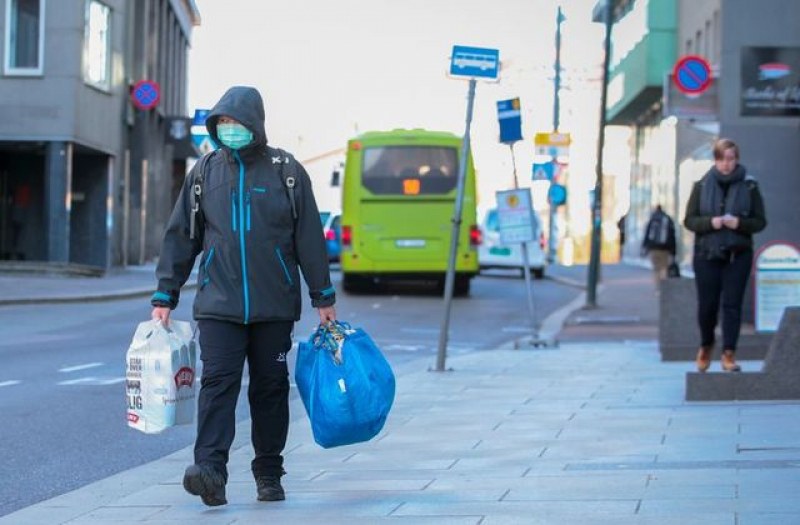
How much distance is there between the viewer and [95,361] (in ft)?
55.6

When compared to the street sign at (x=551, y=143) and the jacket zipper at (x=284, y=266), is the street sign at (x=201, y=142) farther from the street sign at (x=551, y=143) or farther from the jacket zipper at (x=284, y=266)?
the street sign at (x=551, y=143)

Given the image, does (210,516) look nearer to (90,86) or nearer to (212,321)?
(212,321)

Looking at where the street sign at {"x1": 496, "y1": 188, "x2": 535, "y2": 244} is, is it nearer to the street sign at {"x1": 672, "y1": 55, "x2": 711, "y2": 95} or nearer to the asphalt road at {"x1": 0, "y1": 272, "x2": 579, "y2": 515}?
the asphalt road at {"x1": 0, "y1": 272, "x2": 579, "y2": 515}

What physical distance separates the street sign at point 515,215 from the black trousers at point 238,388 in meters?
12.3

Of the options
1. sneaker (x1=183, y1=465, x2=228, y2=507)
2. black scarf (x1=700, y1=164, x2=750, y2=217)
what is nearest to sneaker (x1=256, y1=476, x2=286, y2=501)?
sneaker (x1=183, y1=465, x2=228, y2=507)

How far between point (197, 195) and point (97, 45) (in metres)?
34.7

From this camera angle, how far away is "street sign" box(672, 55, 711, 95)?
71.2 ft

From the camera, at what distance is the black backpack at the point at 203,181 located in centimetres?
748

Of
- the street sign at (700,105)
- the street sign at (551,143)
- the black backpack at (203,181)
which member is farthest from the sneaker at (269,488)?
the street sign at (551,143)

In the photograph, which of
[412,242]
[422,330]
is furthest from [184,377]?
[412,242]

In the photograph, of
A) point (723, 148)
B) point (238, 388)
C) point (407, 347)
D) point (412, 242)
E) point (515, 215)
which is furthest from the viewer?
point (412, 242)

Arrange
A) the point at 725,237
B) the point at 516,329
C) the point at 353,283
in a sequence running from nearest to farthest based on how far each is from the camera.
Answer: the point at 725,237 → the point at 516,329 → the point at 353,283

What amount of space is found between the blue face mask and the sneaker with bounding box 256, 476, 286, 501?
1455 millimetres

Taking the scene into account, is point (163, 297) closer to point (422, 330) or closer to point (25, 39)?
point (422, 330)
